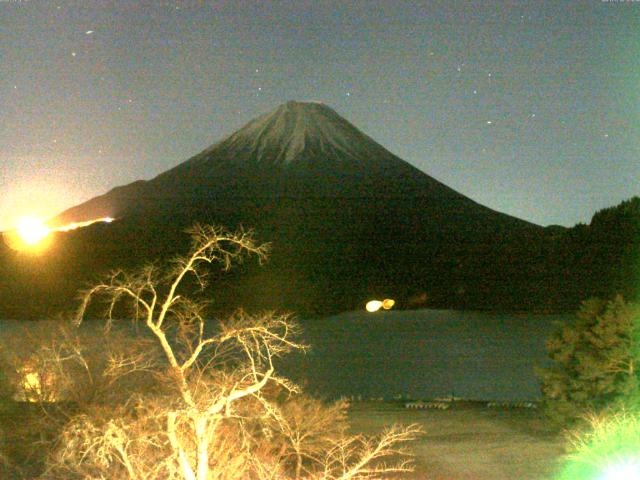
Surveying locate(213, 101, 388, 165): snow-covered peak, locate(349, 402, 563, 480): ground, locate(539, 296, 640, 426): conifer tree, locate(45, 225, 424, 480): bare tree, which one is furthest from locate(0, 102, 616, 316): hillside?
locate(45, 225, 424, 480): bare tree

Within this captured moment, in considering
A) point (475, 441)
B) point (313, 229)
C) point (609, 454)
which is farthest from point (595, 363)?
point (313, 229)

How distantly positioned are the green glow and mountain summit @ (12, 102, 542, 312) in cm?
3925

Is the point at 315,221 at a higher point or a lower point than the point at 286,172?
lower

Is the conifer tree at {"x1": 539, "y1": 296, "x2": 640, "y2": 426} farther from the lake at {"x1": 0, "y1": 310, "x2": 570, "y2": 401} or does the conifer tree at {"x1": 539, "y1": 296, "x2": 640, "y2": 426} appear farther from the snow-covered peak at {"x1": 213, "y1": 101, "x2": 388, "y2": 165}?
the snow-covered peak at {"x1": 213, "y1": 101, "x2": 388, "y2": 165}

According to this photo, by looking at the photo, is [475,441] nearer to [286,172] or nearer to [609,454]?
[609,454]

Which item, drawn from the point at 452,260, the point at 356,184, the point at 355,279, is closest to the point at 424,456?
the point at 355,279

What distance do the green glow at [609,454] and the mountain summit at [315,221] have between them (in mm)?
39249

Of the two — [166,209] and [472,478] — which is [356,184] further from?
[472,478]

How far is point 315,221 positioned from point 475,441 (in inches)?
2273

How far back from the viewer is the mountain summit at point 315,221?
58.8 meters

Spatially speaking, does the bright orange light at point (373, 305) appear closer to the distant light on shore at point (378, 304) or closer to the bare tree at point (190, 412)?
the distant light on shore at point (378, 304)

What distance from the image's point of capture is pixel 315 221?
2857 inches

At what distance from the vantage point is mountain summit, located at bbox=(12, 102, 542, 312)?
58781 mm

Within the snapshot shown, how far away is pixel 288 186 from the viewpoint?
3194 inches
